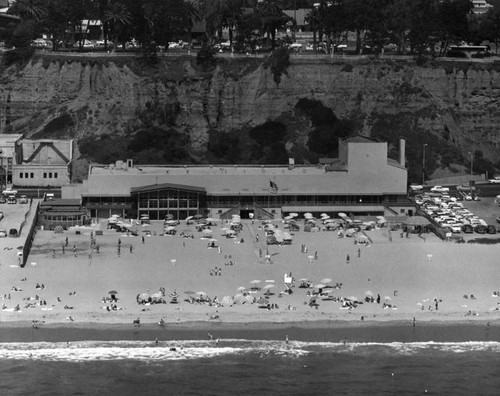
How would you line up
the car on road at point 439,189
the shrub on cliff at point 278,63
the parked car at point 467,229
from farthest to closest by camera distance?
the shrub on cliff at point 278,63
the car on road at point 439,189
the parked car at point 467,229

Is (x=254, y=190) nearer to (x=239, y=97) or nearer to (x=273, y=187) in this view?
(x=273, y=187)

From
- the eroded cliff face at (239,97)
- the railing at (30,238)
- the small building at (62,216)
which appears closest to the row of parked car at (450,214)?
the eroded cliff face at (239,97)

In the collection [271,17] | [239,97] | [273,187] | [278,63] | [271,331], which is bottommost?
[271,331]

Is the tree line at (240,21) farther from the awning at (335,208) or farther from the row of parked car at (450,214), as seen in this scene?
the awning at (335,208)

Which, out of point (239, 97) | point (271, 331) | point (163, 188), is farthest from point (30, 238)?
point (239, 97)

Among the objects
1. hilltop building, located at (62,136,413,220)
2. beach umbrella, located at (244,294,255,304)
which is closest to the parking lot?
hilltop building, located at (62,136,413,220)

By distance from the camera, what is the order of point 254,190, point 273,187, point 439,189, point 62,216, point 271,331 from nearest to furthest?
point 271,331, point 62,216, point 254,190, point 273,187, point 439,189
